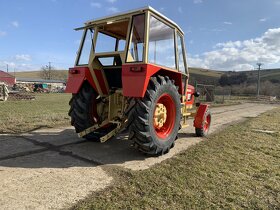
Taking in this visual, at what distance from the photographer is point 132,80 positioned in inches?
187

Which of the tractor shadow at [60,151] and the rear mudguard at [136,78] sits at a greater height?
the rear mudguard at [136,78]

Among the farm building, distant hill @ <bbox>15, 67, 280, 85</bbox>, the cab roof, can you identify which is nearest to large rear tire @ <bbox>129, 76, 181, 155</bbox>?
the cab roof

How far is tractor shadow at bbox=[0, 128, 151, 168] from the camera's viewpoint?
452cm

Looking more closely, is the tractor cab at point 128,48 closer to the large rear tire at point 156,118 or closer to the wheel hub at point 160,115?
the large rear tire at point 156,118

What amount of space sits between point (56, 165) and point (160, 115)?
225 centimetres

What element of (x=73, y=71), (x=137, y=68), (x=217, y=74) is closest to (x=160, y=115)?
(x=137, y=68)

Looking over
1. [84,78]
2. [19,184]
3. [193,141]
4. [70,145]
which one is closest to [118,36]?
[84,78]

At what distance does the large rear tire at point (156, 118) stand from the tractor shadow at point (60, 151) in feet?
1.39

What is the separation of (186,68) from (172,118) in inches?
72.6

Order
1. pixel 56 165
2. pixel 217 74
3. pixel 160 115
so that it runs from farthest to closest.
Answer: pixel 217 74 → pixel 160 115 → pixel 56 165

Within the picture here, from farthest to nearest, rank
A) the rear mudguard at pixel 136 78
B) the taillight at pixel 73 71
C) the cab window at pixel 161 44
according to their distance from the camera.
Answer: the taillight at pixel 73 71
the cab window at pixel 161 44
the rear mudguard at pixel 136 78

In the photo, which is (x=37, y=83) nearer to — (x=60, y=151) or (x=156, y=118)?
(x=60, y=151)

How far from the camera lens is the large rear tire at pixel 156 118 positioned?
185 inches

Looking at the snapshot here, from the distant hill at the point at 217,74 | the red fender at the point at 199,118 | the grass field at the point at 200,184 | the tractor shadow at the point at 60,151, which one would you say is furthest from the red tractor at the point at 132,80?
the distant hill at the point at 217,74
